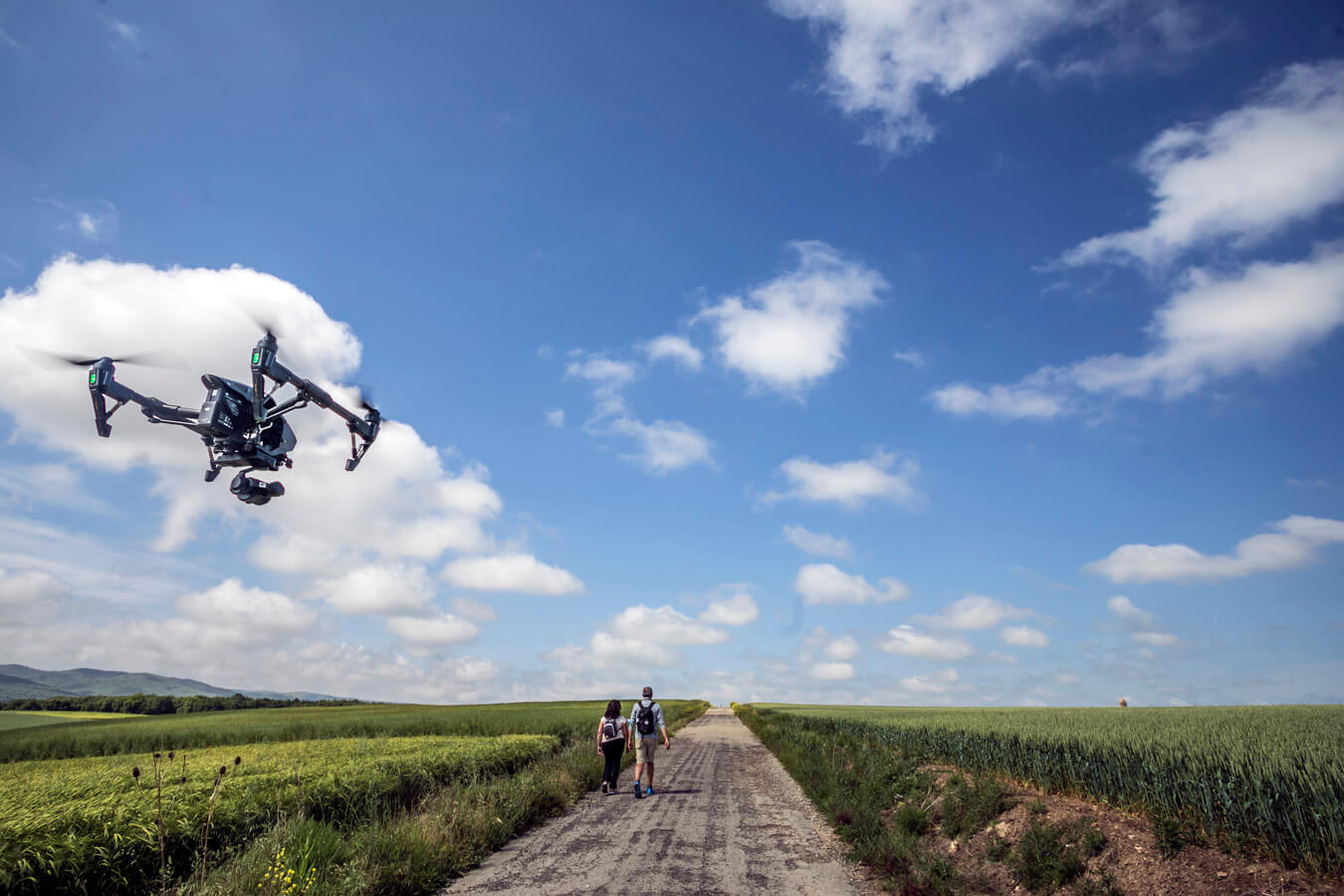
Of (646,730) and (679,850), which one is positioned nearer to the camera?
(679,850)

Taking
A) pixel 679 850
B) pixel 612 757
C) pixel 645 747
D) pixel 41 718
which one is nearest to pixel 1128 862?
pixel 679 850

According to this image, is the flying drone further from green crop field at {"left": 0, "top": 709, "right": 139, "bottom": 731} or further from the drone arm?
green crop field at {"left": 0, "top": 709, "right": 139, "bottom": 731}

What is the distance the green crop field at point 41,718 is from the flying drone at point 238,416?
61.2 m

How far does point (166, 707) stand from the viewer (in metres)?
83.1

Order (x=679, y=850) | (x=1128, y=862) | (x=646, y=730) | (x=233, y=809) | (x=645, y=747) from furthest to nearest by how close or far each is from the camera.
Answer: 1. (x=646, y=730)
2. (x=645, y=747)
3. (x=679, y=850)
4. (x=233, y=809)
5. (x=1128, y=862)

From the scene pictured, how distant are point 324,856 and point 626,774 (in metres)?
13.8

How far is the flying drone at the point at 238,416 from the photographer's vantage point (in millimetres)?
12094

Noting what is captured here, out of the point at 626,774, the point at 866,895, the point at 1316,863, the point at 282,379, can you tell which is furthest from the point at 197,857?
the point at 626,774

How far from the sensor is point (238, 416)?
492 inches

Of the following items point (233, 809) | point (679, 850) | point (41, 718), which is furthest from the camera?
point (41, 718)

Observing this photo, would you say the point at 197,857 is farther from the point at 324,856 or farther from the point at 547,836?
the point at 547,836

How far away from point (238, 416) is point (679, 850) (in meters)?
11.2

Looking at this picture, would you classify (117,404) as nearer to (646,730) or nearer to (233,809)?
(233,809)

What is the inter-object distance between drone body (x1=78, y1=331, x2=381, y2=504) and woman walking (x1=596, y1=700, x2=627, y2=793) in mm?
9353
